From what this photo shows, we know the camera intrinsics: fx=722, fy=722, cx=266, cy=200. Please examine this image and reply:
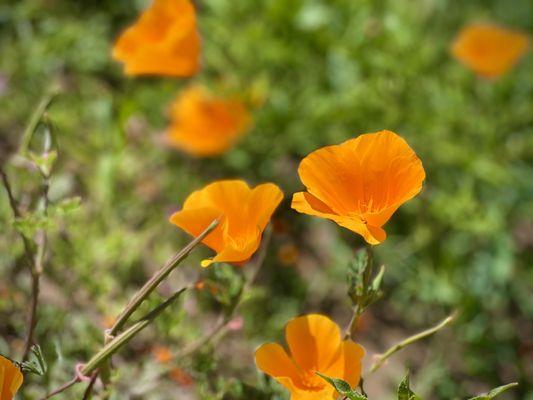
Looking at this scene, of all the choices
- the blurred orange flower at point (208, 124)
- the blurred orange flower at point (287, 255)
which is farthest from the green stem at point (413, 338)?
the blurred orange flower at point (208, 124)

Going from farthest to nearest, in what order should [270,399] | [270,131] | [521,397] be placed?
[270,131] < [521,397] < [270,399]

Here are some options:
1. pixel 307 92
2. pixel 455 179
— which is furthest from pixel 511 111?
pixel 307 92

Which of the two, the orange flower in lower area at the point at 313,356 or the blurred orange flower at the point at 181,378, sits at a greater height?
the orange flower in lower area at the point at 313,356

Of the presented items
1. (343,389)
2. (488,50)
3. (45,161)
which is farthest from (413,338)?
(488,50)

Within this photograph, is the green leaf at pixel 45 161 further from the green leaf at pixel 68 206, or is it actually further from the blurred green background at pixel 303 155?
the blurred green background at pixel 303 155

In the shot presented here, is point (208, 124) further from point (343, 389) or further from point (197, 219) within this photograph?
point (343, 389)

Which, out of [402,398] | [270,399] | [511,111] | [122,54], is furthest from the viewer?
[511,111]

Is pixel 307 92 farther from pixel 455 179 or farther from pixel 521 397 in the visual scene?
pixel 521 397
